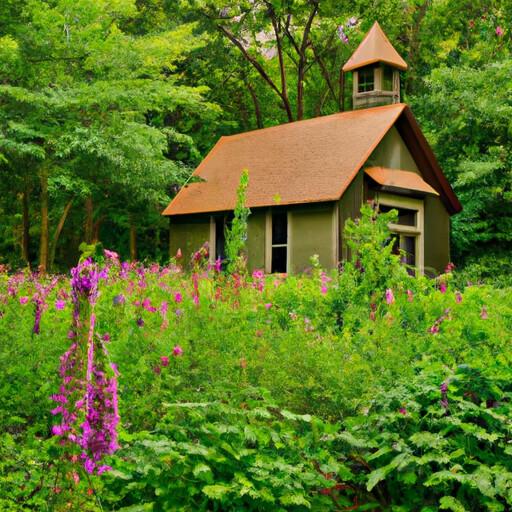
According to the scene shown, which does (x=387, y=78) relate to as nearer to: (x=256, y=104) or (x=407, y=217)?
(x=407, y=217)

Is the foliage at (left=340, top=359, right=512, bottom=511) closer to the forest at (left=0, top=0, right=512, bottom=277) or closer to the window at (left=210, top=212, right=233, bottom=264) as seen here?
the forest at (left=0, top=0, right=512, bottom=277)

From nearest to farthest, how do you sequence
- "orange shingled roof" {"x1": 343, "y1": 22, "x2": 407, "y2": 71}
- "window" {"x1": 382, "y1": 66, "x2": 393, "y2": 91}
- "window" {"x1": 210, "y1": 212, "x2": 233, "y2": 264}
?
"window" {"x1": 210, "y1": 212, "x2": 233, "y2": 264} → "orange shingled roof" {"x1": 343, "y1": 22, "x2": 407, "y2": 71} → "window" {"x1": 382, "y1": 66, "x2": 393, "y2": 91}

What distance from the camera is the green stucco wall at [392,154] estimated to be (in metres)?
20.0

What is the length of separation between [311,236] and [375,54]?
19.7 ft

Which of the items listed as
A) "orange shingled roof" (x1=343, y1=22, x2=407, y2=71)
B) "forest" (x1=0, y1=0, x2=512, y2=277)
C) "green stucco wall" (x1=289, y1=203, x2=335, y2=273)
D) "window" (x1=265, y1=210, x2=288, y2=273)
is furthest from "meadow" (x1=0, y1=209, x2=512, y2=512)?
"orange shingled roof" (x1=343, y1=22, x2=407, y2=71)

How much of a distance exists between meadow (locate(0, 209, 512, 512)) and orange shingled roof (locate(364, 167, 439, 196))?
41.1 feet

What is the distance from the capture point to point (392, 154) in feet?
67.1

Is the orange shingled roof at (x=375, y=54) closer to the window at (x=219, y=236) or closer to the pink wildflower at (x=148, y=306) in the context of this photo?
the window at (x=219, y=236)

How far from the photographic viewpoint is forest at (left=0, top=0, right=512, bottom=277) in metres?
17.8

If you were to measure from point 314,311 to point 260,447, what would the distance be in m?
3.16

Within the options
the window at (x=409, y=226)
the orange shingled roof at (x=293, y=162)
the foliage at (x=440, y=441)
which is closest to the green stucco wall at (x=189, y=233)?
the orange shingled roof at (x=293, y=162)

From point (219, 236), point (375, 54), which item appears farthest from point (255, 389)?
point (375, 54)

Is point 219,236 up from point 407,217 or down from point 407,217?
down

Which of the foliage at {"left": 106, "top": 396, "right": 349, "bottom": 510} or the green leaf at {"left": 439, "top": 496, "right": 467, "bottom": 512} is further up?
the foliage at {"left": 106, "top": 396, "right": 349, "bottom": 510}
